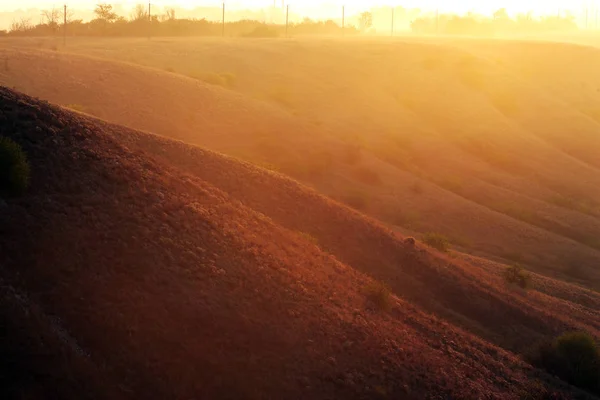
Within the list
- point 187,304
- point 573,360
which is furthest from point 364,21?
point 187,304

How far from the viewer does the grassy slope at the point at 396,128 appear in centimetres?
4391

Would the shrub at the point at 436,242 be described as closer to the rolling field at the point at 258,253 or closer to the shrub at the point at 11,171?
the rolling field at the point at 258,253

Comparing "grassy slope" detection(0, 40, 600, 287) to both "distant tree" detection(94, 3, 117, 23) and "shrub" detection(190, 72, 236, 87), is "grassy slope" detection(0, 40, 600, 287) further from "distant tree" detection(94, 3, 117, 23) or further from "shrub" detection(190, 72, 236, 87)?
"distant tree" detection(94, 3, 117, 23)

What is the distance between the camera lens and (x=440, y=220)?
42969 millimetres

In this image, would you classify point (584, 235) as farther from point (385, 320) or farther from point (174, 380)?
point (174, 380)

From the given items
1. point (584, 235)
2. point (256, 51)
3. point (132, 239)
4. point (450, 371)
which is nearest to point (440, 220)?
point (584, 235)

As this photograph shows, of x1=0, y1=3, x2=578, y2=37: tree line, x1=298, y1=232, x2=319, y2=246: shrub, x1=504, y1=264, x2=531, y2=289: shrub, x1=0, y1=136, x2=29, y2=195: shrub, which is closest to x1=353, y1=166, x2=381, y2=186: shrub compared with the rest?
x1=504, y1=264, x2=531, y2=289: shrub

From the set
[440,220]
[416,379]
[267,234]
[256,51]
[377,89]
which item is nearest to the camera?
[416,379]

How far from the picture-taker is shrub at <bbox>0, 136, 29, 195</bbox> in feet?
48.9

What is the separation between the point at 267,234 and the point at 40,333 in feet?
32.9

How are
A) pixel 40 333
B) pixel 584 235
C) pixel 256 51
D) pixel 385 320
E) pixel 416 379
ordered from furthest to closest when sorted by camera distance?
pixel 256 51
pixel 584 235
pixel 385 320
pixel 416 379
pixel 40 333

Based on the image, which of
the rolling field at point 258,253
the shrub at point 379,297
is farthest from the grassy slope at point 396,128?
the shrub at point 379,297

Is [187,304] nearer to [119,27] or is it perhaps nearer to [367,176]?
[367,176]

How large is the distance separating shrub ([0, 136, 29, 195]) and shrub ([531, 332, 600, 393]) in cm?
1569
